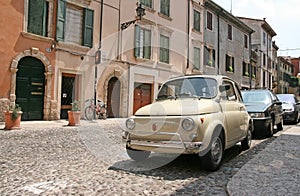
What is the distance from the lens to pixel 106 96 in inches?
604

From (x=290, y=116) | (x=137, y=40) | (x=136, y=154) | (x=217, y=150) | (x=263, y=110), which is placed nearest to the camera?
(x=217, y=150)

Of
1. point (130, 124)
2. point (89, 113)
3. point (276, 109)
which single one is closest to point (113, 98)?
point (89, 113)

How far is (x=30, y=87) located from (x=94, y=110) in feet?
10.7

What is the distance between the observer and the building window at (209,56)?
23.2 m

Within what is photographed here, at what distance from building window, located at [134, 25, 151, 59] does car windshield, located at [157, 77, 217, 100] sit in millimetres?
10978

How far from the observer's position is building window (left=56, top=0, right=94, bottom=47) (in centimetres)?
1327

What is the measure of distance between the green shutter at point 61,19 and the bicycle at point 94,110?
11.2 ft

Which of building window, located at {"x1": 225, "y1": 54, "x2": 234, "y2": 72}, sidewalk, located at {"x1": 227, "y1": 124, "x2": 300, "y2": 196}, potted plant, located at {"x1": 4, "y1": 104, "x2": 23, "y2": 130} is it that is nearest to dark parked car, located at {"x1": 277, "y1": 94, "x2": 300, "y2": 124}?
sidewalk, located at {"x1": 227, "y1": 124, "x2": 300, "y2": 196}

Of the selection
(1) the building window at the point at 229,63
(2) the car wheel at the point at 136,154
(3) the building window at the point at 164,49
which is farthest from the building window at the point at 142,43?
(2) the car wheel at the point at 136,154

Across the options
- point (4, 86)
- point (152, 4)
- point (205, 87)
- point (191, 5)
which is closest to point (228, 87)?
point (205, 87)

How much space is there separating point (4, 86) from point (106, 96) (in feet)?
17.5

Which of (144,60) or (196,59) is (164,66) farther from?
(196,59)

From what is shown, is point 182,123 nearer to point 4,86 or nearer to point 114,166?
point 114,166

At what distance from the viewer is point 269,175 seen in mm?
4539
